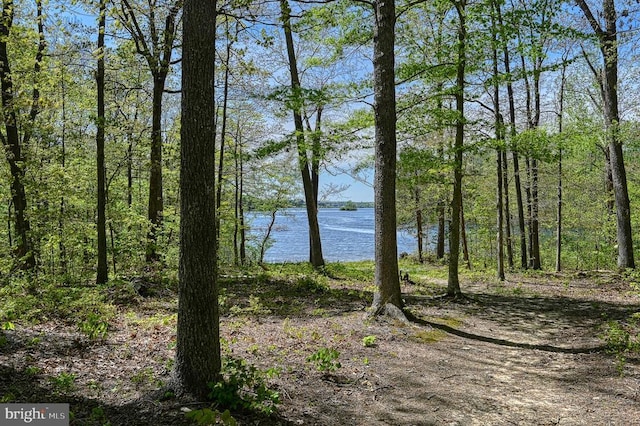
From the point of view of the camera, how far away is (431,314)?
310 inches

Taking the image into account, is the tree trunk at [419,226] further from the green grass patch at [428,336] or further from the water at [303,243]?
the green grass patch at [428,336]

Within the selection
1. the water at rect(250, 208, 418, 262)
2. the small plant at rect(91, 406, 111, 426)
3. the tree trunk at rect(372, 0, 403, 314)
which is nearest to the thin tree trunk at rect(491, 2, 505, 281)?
the tree trunk at rect(372, 0, 403, 314)

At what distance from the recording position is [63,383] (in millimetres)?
3869

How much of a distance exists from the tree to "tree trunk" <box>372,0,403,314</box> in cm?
380

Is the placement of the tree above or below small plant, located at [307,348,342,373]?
above

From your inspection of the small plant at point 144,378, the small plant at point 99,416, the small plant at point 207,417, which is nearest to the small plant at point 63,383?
the small plant at point 144,378

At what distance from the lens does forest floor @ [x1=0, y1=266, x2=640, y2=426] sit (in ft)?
12.4

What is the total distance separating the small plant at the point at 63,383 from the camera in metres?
3.81

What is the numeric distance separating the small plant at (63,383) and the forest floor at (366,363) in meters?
0.01

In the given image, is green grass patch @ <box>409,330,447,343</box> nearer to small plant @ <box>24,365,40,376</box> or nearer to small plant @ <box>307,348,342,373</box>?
small plant @ <box>307,348,342,373</box>

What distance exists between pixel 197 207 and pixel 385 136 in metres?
4.16

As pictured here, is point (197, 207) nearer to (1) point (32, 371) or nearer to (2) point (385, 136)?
(1) point (32, 371)

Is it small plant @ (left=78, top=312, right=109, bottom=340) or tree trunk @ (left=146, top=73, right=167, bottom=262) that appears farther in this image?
tree trunk @ (left=146, top=73, right=167, bottom=262)

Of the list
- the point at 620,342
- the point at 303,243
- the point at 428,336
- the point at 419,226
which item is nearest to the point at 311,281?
the point at 428,336
